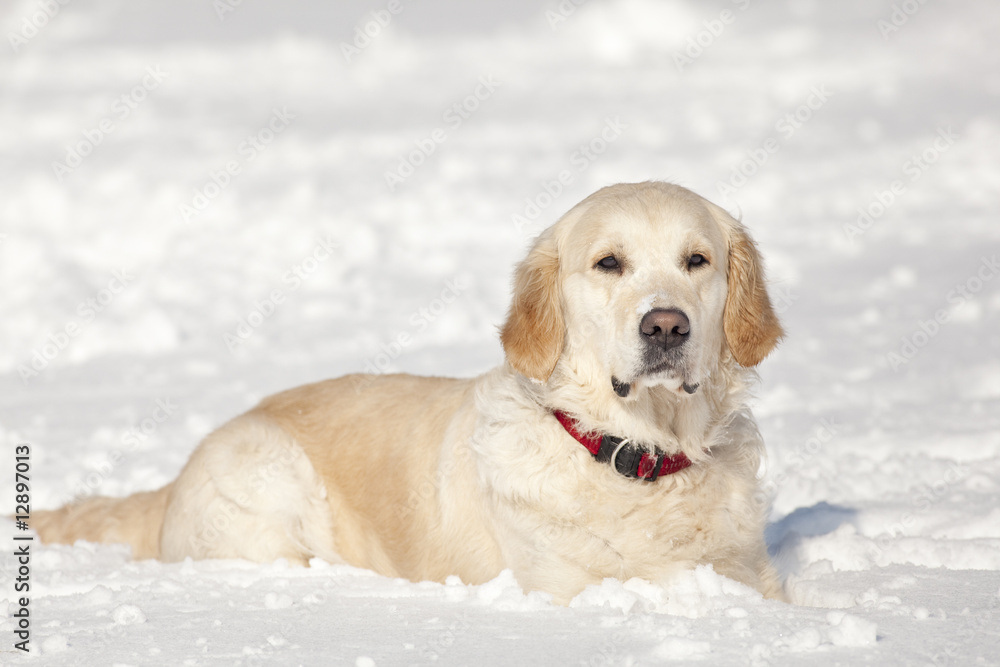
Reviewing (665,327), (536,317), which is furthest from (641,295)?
(536,317)

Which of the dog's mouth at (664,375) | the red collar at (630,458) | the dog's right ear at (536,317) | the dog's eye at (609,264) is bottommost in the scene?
the red collar at (630,458)

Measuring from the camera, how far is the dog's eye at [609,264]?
3.57 meters

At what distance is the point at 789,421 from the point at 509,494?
4161 mm

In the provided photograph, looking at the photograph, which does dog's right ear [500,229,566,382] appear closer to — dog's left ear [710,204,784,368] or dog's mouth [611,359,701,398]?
dog's mouth [611,359,701,398]

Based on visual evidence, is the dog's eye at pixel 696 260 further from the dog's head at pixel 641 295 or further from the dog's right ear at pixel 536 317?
the dog's right ear at pixel 536 317

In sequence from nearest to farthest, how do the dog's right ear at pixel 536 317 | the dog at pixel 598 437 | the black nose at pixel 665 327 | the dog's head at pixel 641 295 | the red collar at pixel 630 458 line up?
the black nose at pixel 665 327, the dog's head at pixel 641 295, the dog at pixel 598 437, the red collar at pixel 630 458, the dog's right ear at pixel 536 317

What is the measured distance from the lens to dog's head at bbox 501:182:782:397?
3.31m

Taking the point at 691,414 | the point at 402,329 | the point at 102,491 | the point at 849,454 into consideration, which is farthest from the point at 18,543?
the point at 402,329

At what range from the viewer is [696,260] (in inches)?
142

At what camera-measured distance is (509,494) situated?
11.9 ft

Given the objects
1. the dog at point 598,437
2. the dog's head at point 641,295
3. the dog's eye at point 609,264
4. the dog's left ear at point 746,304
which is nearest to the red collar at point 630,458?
the dog at point 598,437

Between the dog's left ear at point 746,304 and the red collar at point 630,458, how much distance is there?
50 cm

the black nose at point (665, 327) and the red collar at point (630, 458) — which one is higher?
the black nose at point (665, 327)

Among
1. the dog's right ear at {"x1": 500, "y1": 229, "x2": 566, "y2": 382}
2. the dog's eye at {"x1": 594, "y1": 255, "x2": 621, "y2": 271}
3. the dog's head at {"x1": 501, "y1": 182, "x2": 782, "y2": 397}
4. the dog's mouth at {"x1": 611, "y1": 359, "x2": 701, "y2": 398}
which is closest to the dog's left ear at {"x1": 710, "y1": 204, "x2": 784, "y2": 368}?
the dog's head at {"x1": 501, "y1": 182, "x2": 782, "y2": 397}
